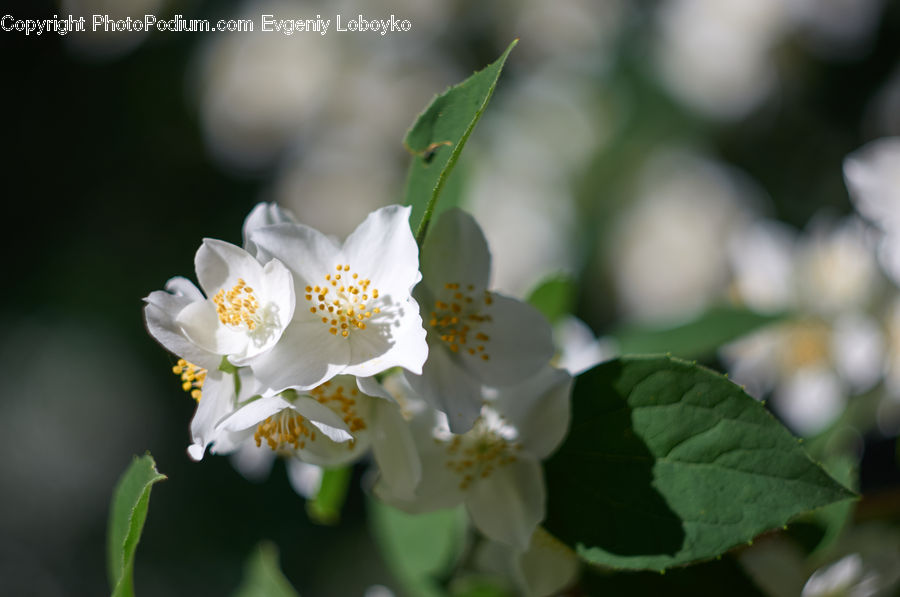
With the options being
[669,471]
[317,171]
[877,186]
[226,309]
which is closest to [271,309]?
[226,309]

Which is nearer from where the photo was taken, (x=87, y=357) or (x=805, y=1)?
(x=805, y=1)

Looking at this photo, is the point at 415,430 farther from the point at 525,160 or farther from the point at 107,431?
the point at 107,431

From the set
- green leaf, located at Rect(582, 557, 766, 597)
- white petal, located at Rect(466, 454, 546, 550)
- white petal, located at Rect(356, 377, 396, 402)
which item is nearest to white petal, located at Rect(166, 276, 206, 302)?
white petal, located at Rect(356, 377, 396, 402)

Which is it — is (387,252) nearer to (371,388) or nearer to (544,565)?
(371,388)

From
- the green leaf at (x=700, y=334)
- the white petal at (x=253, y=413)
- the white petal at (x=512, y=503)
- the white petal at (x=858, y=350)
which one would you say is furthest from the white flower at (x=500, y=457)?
the white petal at (x=858, y=350)

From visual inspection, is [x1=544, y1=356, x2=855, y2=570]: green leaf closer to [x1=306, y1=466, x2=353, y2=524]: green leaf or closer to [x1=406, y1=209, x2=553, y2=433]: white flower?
[x1=406, y1=209, x2=553, y2=433]: white flower

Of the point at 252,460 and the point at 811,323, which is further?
the point at 811,323

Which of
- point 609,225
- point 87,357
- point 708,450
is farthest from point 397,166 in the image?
point 708,450

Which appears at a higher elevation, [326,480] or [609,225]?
[326,480]
